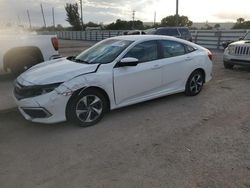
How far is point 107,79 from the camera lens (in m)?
5.14

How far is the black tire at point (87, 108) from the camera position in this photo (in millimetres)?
4809

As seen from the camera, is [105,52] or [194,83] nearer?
[105,52]

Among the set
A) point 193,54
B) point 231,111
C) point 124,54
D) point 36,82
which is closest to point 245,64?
point 193,54

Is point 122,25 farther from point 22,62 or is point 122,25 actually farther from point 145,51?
point 145,51

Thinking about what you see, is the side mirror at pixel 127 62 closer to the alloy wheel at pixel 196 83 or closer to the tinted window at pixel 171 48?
the tinted window at pixel 171 48

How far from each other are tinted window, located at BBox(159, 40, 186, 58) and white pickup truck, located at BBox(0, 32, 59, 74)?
11.4 feet

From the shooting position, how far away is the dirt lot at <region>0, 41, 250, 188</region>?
3.43 metres

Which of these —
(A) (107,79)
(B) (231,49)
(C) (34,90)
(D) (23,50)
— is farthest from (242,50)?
(C) (34,90)

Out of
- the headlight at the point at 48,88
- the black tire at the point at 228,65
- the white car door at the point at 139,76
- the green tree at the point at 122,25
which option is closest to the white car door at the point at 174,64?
the white car door at the point at 139,76

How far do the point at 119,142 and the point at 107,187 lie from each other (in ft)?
4.00

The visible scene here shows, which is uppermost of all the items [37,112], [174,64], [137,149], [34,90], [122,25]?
[174,64]

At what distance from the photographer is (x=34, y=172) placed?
142 inches

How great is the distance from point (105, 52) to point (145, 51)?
83 cm

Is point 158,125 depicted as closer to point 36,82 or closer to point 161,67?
point 161,67
